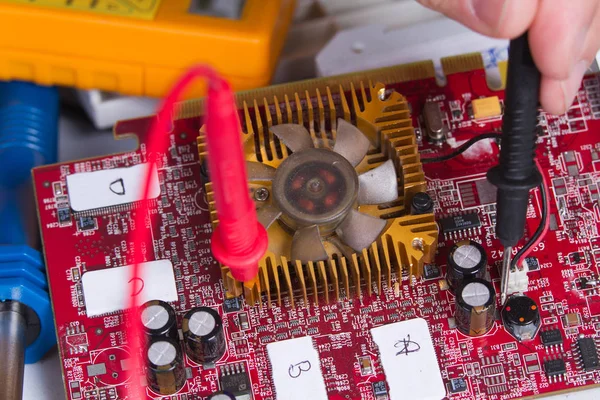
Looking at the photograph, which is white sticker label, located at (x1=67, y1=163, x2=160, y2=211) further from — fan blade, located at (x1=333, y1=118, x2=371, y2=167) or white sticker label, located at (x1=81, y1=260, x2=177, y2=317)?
fan blade, located at (x1=333, y1=118, x2=371, y2=167)

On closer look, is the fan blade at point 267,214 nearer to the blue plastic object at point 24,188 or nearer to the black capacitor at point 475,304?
the black capacitor at point 475,304

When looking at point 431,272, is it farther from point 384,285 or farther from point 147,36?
point 147,36

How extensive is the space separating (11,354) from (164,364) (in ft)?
Answer: 2.54

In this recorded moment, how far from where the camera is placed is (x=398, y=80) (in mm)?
4898

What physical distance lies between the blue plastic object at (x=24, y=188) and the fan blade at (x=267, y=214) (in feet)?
3.58

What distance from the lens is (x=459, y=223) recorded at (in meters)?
4.54

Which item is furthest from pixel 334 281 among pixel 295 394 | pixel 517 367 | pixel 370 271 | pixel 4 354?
pixel 4 354

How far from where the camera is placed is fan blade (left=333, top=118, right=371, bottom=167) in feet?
14.6

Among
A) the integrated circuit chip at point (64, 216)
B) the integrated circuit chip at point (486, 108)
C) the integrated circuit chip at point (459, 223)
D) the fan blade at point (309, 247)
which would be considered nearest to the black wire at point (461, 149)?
the integrated circuit chip at point (486, 108)

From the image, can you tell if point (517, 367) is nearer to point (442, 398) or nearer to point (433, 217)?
point (442, 398)

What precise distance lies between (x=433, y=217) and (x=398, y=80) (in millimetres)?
877

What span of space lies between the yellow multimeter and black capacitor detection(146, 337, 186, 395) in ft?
4.81

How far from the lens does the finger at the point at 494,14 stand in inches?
146

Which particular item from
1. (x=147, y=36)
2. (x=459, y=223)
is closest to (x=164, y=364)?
(x=459, y=223)
